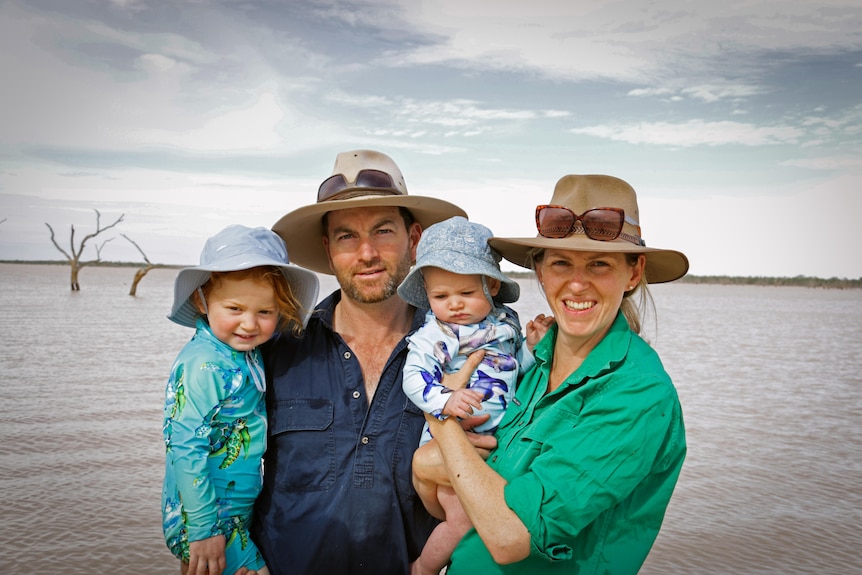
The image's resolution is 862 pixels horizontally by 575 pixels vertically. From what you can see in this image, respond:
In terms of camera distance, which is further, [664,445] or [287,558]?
[287,558]

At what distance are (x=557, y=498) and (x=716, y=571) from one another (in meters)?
4.47

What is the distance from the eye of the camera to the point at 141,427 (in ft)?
28.1

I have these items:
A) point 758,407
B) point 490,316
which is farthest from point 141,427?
point 758,407

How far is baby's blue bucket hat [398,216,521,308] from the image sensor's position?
9.48ft

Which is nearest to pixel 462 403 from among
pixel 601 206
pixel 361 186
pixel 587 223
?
pixel 587 223

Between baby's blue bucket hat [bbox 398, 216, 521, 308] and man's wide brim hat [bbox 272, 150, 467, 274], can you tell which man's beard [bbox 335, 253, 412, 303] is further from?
man's wide brim hat [bbox 272, 150, 467, 274]

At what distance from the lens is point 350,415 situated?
9.96ft

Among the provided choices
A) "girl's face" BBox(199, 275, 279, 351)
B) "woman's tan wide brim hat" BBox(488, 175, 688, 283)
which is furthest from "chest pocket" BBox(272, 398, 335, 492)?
"woman's tan wide brim hat" BBox(488, 175, 688, 283)

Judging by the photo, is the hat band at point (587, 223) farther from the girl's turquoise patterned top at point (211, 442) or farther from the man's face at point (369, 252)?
the girl's turquoise patterned top at point (211, 442)

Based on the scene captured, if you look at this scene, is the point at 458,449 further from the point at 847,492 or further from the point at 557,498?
the point at 847,492

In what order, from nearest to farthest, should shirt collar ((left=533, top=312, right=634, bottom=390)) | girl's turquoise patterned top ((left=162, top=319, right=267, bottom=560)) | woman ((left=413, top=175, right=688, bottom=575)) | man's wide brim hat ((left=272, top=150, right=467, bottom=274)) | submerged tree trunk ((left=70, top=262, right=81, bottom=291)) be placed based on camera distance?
1. woman ((left=413, top=175, right=688, bottom=575))
2. shirt collar ((left=533, top=312, right=634, bottom=390))
3. girl's turquoise patterned top ((left=162, top=319, right=267, bottom=560))
4. man's wide brim hat ((left=272, top=150, right=467, bottom=274))
5. submerged tree trunk ((left=70, top=262, right=81, bottom=291))

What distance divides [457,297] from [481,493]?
0.94 metres

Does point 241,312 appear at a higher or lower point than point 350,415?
higher

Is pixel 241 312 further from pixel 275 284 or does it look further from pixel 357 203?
pixel 357 203
